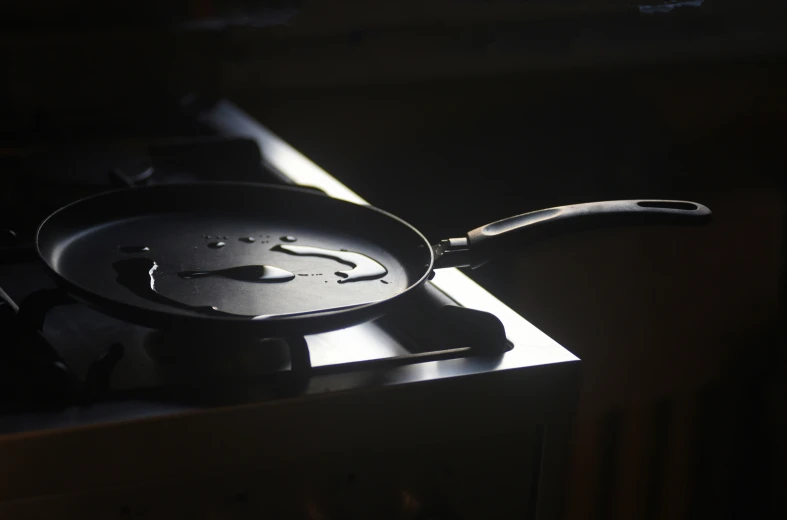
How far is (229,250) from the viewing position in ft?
1.92

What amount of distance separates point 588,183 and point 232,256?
1.13m

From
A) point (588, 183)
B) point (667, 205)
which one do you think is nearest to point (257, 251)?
point (667, 205)

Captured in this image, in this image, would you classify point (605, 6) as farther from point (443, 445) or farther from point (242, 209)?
point (443, 445)

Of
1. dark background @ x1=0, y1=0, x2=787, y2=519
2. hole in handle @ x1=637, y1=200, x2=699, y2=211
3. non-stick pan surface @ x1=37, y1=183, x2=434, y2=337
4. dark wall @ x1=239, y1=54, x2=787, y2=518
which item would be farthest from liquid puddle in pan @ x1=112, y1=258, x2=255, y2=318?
dark wall @ x1=239, y1=54, x2=787, y2=518

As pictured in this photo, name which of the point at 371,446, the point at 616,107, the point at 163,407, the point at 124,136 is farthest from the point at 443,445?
the point at 616,107

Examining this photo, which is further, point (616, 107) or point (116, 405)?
point (616, 107)

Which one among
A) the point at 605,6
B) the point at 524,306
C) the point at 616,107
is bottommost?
the point at 524,306

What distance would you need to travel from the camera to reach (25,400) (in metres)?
0.43

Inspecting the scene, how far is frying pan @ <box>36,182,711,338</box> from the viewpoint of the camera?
456 millimetres

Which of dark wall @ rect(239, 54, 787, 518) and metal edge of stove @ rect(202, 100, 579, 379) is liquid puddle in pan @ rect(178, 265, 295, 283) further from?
dark wall @ rect(239, 54, 787, 518)

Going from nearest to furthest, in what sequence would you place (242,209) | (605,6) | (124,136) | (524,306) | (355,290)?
1. (355,290)
2. (242,209)
3. (124,136)
4. (524,306)
5. (605,6)

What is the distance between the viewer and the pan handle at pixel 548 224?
54 cm

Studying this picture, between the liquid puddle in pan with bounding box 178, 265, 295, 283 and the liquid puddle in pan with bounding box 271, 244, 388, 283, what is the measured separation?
39 millimetres

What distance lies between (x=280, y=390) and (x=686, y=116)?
1540 mm
